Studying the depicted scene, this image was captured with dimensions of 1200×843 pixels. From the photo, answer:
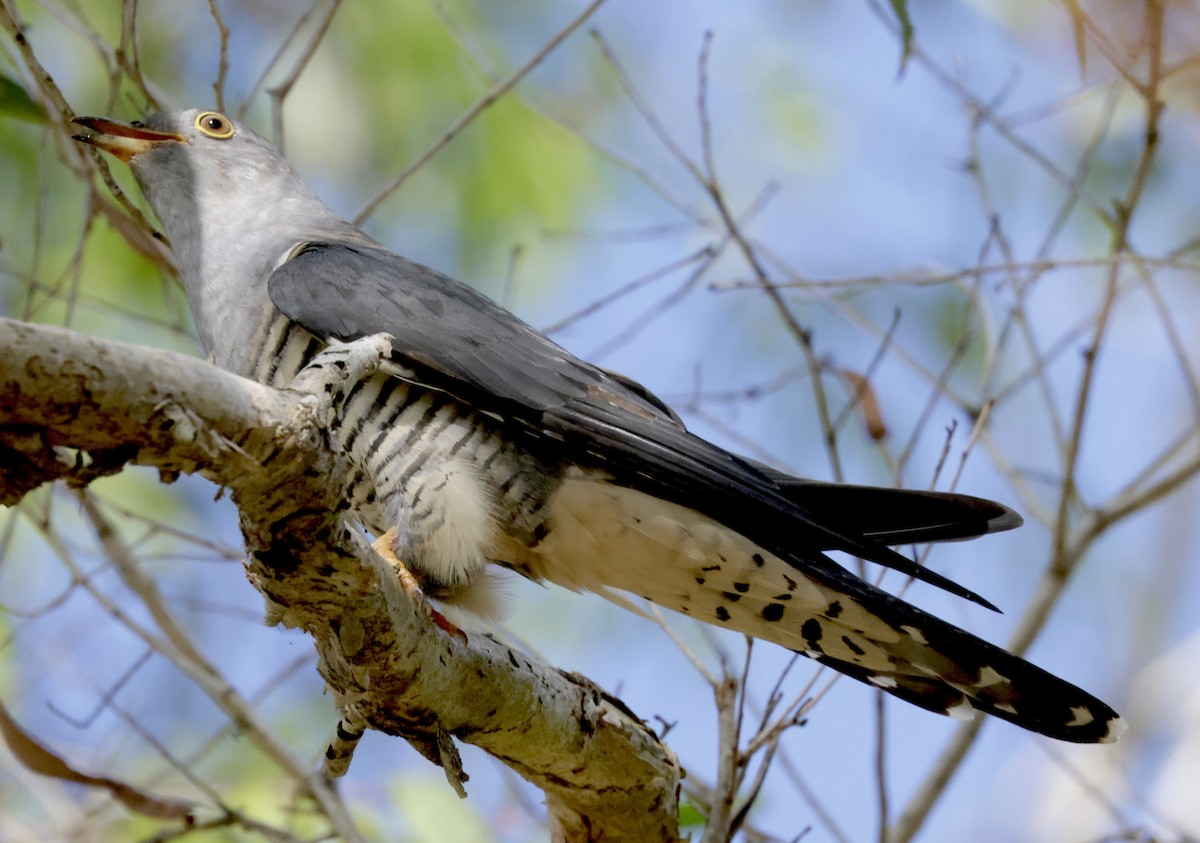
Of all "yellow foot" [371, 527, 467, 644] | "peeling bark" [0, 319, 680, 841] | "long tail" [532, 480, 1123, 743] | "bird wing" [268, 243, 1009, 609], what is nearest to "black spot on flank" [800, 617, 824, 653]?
"long tail" [532, 480, 1123, 743]

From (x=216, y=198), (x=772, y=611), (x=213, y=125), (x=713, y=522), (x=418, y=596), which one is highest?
(x=213, y=125)

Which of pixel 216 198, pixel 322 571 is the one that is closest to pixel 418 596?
pixel 322 571

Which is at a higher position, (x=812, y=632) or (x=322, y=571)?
(x=812, y=632)

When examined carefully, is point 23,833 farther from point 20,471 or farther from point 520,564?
point 20,471

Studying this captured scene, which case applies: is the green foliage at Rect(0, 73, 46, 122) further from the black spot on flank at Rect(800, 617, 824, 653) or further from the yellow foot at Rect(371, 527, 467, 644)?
the black spot on flank at Rect(800, 617, 824, 653)

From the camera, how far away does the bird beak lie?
3.79 metres

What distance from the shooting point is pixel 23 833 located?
4.73 meters

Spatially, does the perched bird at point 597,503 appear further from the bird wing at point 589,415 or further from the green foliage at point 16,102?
the green foliage at point 16,102

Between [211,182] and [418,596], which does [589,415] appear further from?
[211,182]

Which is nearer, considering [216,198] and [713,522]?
[713,522]

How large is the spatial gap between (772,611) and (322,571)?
4.60ft

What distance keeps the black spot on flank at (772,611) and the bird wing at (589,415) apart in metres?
0.19

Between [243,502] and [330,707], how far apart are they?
5087 millimetres

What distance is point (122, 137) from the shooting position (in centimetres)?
396
